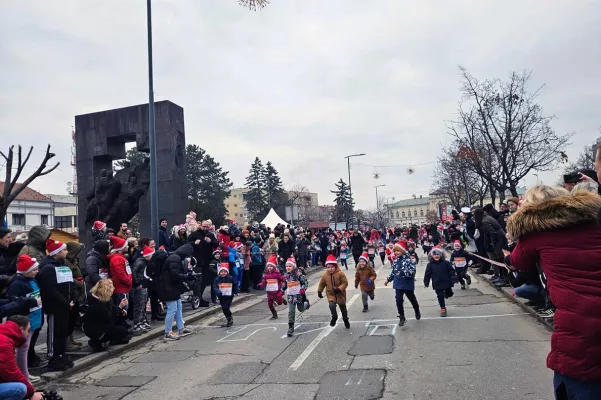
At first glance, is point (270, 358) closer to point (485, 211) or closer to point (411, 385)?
point (411, 385)

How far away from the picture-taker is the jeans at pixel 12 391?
4.29 metres

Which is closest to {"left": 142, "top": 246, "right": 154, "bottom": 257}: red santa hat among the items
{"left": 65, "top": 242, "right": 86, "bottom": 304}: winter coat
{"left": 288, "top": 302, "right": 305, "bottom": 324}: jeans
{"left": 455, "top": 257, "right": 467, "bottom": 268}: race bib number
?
{"left": 65, "top": 242, "right": 86, "bottom": 304}: winter coat

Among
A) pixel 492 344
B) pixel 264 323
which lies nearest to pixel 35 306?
pixel 264 323

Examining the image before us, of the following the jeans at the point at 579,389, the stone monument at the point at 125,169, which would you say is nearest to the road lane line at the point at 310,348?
the jeans at the point at 579,389

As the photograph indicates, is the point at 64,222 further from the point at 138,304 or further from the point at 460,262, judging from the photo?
the point at 460,262

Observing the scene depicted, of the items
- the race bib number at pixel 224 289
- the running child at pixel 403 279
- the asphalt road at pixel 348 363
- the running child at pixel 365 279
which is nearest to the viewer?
the asphalt road at pixel 348 363

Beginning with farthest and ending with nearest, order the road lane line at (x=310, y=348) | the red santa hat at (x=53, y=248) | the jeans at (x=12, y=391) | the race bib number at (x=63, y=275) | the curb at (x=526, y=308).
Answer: the curb at (x=526, y=308), the red santa hat at (x=53, y=248), the race bib number at (x=63, y=275), the road lane line at (x=310, y=348), the jeans at (x=12, y=391)

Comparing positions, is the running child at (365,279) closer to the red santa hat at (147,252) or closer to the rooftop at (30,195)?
the red santa hat at (147,252)

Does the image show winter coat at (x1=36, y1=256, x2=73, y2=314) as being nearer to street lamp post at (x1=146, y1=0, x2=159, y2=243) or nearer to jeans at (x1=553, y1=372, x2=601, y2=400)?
street lamp post at (x1=146, y1=0, x2=159, y2=243)

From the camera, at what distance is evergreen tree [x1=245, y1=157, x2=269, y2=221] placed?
A: 75075 millimetres

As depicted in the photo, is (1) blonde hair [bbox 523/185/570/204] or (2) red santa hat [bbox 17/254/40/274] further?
(2) red santa hat [bbox 17/254/40/274]

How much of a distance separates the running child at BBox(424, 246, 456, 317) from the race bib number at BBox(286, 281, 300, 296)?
2.76 meters

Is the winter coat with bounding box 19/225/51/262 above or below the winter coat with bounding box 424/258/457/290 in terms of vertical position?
above

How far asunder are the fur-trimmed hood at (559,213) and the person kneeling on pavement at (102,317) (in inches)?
285
